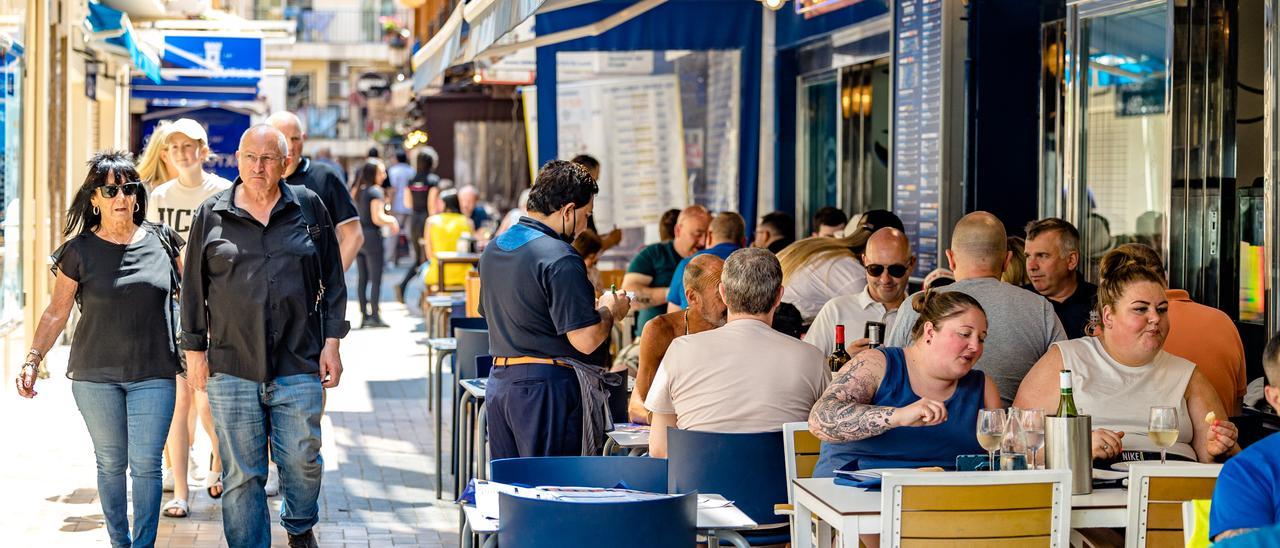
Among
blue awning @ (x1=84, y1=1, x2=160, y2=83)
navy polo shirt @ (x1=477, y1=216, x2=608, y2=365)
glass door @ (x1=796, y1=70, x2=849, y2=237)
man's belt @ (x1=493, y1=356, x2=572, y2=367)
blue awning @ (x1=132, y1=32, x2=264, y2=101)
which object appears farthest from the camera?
blue awning @ (x1=132, y1=32, x2=264, y2=101)

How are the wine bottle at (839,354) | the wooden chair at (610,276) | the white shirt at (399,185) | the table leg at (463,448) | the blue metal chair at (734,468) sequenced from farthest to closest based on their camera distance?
1. the white shirt at (399,185)
2. the wooden chair at (610,276)
3. the table leg at (463,448)
4. the wine bottle at (839,354)
5. the blue metal chair at (734,468)

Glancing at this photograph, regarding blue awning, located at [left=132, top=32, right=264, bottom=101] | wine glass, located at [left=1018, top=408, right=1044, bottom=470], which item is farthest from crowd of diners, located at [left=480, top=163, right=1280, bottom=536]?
blue awning, located at [left=132, top=32, right=264, bottom=101]

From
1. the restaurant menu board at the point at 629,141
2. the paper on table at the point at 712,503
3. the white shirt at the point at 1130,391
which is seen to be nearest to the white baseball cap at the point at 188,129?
the paper on table at the point at 712,503

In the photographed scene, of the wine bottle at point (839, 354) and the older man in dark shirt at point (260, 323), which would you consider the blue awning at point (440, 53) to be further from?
the wine bottle at point (839, 354)

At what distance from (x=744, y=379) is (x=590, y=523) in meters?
1.50

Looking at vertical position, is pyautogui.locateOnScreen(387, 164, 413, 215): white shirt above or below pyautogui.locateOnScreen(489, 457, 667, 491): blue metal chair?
above

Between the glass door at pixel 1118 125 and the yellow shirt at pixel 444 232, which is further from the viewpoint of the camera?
the yellow shirt at pixel 444 232

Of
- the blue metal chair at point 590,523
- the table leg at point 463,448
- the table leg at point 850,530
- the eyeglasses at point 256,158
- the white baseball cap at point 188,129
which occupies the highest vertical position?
the white baseball cap at point 188,129

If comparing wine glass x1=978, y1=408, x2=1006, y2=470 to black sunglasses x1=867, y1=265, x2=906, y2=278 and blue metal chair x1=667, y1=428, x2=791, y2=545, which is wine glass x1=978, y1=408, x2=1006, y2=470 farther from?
black sunglasses x1=867, y1=265, x2=906, y2=278

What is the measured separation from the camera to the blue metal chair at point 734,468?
4.84m

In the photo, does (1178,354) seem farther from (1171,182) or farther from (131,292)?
(131,292)

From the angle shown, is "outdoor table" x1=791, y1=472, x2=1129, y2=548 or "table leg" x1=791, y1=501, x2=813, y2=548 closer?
"outdoor table" x1=791, y1=472, x2=1129, y2=548

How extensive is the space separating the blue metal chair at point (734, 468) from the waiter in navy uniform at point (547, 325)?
655 mm

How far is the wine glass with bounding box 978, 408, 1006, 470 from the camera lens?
4.36m
